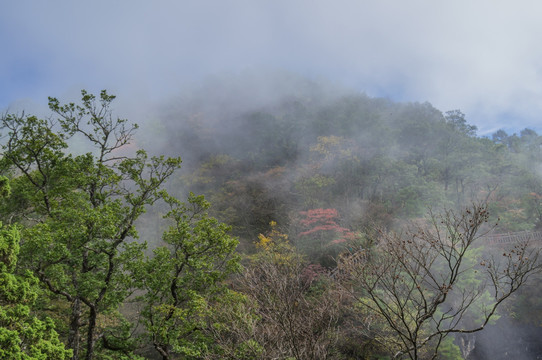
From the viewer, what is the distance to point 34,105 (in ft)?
147

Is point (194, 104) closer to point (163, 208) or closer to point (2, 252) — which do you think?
point (163, 208)

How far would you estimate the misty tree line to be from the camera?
680 centimetres

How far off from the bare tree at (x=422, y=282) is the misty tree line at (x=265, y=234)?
97 millimetres

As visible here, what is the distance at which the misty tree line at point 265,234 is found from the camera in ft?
22.3

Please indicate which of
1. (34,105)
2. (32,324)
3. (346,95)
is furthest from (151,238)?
(34,105)

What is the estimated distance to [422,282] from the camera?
11.3 meters

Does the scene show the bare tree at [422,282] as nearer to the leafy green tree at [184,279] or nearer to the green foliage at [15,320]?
the leafy green tree at [184,279]

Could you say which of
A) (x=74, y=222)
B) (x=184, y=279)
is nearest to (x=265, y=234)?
(x=184, y=279)

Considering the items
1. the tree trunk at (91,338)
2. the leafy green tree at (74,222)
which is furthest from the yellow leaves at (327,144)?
the tree trunk at (91,338)

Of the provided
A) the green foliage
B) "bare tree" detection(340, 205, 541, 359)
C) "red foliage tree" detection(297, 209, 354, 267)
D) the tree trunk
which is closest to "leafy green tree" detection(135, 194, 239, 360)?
the tree trunk

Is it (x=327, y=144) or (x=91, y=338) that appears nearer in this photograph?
(x=91, y=338)

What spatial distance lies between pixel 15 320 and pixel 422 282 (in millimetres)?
11560

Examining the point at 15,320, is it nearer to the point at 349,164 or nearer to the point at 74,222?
the point at 74,222

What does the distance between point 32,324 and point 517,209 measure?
977 inches
